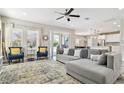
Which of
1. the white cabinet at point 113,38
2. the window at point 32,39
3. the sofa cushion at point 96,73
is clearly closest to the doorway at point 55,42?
the window at point 32,39

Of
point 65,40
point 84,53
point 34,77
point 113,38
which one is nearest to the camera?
point 34,77

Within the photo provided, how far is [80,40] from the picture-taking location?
13.4m

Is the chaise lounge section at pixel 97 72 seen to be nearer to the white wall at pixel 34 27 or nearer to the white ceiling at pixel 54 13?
the white ceiling at pixel 54 13

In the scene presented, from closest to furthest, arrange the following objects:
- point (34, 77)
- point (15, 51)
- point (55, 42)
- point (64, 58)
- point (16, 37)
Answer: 1. point (34, 77)
2. point (64, 58)
3. point (15, 51)
4. point (16, 37)
5. point (55, 42)

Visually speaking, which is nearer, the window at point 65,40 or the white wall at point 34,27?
the white wall at point 34,27

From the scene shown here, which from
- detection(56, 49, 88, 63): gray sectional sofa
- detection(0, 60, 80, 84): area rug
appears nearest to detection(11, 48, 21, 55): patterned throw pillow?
detection(0, 60, 80, 84): area rug

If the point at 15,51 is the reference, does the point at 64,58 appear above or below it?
below

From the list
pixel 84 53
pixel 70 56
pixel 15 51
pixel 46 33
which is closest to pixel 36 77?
pixel 70 56

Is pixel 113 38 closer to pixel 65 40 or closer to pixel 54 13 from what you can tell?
pixel 65 40
